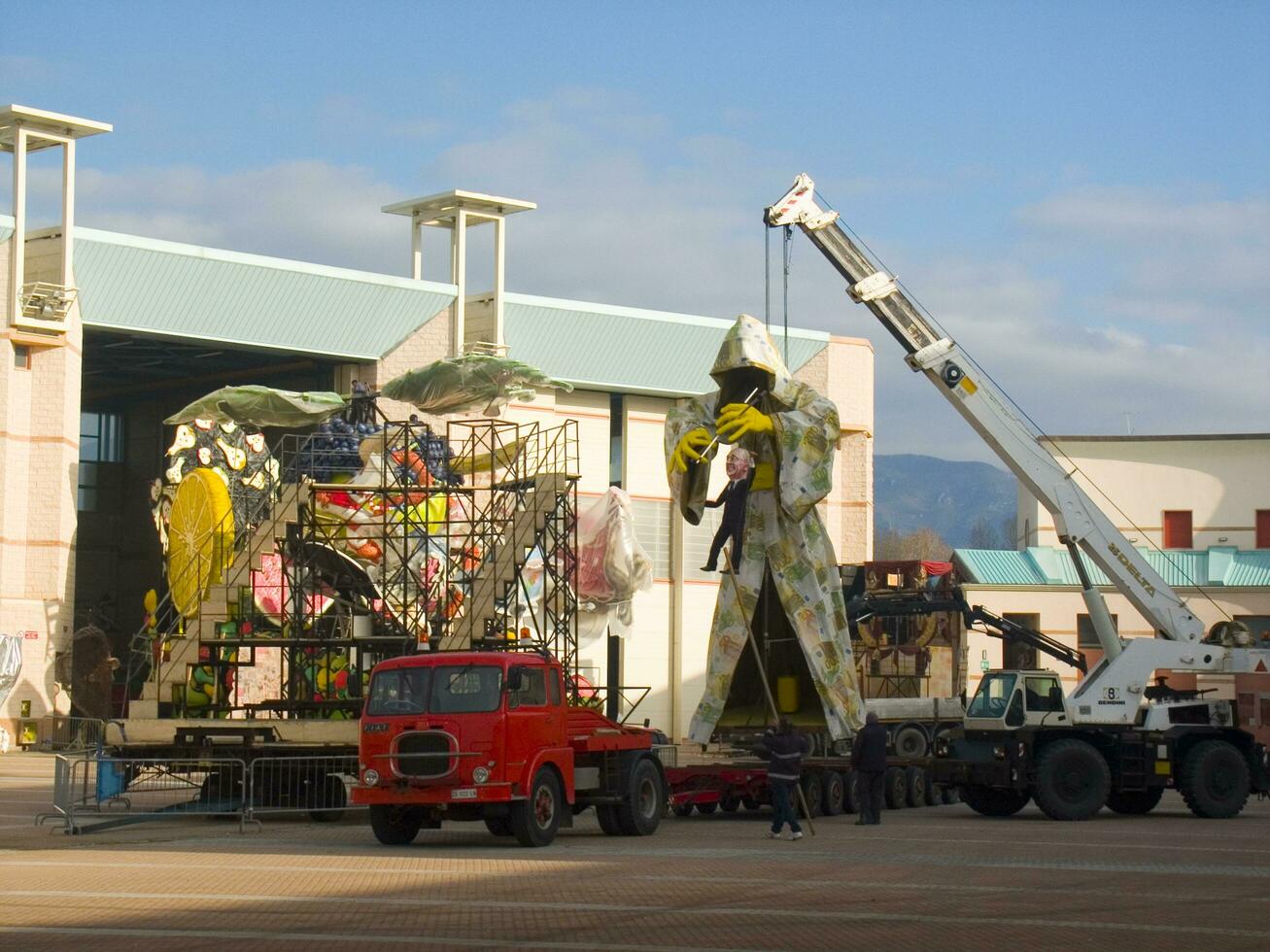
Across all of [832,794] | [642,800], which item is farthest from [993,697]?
[642,800]

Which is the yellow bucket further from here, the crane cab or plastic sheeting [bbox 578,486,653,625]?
plastic sheeting [bbox 578,486,653,625]

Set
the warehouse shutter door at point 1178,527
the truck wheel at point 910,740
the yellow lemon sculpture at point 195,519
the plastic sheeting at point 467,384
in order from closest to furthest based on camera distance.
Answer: the truck wheel at point 910,740
the yellow lemon sculpture at point 195,519
the plastic sheeting at point 467,384
the warehouse shutter door at point 1178,527

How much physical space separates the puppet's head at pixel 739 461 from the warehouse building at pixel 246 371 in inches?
1059

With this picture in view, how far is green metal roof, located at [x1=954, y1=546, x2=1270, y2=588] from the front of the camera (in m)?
60.9

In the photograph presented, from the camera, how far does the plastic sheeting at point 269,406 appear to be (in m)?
46.1

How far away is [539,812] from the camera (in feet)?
71.3

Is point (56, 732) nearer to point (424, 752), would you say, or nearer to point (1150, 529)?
point (424, 752)

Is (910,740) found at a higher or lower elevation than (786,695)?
lower

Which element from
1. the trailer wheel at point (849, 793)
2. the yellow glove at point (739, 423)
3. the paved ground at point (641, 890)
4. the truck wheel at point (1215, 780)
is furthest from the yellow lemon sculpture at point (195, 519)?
the truck wheel at point (1215, 780)

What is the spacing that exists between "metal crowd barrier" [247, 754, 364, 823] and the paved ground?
3.97 ft

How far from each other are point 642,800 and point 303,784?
5.70m

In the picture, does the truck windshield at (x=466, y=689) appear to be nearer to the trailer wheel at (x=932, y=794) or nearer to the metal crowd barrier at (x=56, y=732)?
the trailer wheel at (x=932, y=794)

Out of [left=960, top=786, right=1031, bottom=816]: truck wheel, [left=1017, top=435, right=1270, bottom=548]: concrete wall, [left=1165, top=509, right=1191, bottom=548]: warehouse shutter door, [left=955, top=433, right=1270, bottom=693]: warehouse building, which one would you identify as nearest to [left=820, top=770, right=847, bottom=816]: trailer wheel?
[left=960, top=786, right=1031, bottom=816]: truck wheel

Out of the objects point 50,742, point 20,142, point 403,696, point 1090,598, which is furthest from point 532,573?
point 403,696
